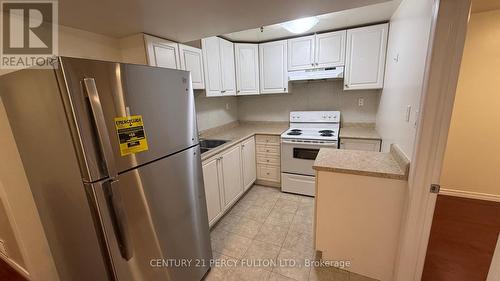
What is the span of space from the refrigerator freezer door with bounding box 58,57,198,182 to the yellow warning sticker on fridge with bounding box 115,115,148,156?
2 cm

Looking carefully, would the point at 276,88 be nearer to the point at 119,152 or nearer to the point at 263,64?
the point at 263,64

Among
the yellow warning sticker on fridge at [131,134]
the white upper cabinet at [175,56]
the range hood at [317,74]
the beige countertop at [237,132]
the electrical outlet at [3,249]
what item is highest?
the white upper cabinet at [175,56]

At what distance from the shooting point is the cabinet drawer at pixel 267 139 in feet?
9.70

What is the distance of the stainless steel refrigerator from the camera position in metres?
0.86

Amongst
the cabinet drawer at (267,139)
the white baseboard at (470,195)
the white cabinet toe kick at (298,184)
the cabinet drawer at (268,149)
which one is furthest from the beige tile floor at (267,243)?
the white baseboard at (470,195)

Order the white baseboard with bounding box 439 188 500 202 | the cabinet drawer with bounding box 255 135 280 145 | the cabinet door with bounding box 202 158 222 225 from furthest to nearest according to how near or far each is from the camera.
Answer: the cabinet drawer with bounding box 255 135 280 145
the white baseboard with bounding box 439 188 500 202
the cabinet door with bounding box 202 158 222 225

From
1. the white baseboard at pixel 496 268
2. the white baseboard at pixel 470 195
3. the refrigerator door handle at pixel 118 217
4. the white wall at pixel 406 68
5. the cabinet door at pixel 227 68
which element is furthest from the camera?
the cabinet door at pixel 227 68

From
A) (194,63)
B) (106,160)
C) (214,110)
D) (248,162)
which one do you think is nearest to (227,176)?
(248,162)

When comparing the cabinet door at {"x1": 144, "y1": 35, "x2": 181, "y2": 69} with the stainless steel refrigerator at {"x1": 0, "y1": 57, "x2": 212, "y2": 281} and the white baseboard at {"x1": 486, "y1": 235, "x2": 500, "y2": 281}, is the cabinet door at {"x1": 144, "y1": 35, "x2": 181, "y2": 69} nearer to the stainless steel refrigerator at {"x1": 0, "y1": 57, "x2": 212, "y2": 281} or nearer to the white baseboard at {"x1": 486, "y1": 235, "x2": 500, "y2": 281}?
the stainless steel refrigerator at {"x1": 0, "y1": 57, "x2": 212, "y2": 281}

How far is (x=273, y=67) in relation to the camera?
3.08 meters

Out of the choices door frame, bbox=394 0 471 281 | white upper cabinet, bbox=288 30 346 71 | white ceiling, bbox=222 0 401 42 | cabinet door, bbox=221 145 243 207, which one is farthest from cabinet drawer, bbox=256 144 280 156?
door frame, bbox=394 0 471 281

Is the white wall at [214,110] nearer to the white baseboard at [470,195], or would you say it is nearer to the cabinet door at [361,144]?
the cabinet door at [361,144]

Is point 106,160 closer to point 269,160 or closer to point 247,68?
point 269,160

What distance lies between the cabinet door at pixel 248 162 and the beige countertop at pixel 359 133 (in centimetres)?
125
